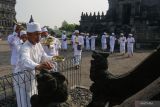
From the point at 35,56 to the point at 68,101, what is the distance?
1.66 m

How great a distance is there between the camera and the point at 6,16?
→ 63.5 metres

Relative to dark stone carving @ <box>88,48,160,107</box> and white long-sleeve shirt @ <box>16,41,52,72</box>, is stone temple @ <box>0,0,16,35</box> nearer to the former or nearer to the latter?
white long-sleeve shirt @ <box>16,41,52,72</box>

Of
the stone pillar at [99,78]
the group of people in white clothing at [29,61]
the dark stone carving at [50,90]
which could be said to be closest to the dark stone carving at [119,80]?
the stone pillar at [99,78]

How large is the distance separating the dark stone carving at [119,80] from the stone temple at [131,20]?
27.1 meters

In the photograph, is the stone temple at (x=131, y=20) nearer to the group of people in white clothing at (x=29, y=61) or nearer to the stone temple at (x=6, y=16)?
the stone temple at (x=6, y=16)

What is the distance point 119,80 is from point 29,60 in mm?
1531

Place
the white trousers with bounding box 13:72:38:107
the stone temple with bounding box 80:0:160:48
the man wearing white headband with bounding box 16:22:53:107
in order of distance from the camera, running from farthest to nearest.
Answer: the stone temple with bounding box 80:0:160:48
the white trousers with bounding box 13:72:38:107
the man wearing white headband with bounding box 16:22:53:107

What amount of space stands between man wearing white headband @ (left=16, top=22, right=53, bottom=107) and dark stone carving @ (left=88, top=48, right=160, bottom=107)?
900 mm

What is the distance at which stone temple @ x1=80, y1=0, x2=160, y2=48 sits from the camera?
33500 millimetres

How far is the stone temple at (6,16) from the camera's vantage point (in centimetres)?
6184

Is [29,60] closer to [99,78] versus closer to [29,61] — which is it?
[29,61]

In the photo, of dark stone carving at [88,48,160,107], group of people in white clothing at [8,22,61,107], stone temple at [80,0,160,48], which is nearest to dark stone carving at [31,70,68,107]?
group of people in white clothing at [8,22,61,107]

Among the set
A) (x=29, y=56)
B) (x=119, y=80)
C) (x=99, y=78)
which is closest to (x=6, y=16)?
(x=29, y=56)

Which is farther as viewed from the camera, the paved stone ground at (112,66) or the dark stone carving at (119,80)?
the paved stone ground at (112,66)
